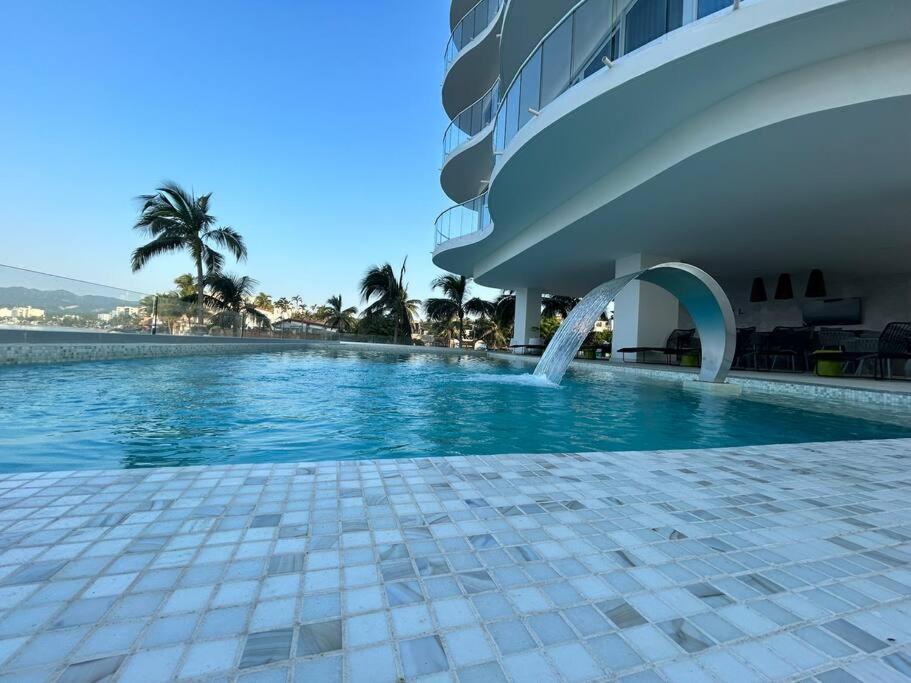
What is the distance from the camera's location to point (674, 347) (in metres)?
15.0

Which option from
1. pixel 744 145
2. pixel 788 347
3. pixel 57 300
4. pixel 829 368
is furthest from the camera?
pixel 788 347

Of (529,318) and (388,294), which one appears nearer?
(529,318)

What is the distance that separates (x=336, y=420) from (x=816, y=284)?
15992 mm

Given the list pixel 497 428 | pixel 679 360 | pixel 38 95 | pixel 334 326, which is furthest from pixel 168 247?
pixel 679 360

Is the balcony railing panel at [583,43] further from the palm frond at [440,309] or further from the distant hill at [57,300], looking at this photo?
the palm frond at [440,309]

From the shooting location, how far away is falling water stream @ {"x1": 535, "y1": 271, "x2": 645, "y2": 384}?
9234mm

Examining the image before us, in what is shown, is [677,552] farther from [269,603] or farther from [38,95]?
[38,95]

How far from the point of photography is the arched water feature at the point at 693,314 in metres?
7.78

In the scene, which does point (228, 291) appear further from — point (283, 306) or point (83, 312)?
point (283, 306)

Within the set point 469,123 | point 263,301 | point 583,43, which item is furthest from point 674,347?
point 263,301

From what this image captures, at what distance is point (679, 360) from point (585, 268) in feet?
16.6

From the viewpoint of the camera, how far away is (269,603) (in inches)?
48.8

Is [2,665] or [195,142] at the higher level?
[195,142]

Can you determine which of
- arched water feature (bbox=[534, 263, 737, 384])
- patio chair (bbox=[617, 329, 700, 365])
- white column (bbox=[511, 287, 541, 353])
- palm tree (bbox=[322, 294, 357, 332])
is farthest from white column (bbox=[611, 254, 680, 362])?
palm tree (bbox=[322, 294, 357, 332])
